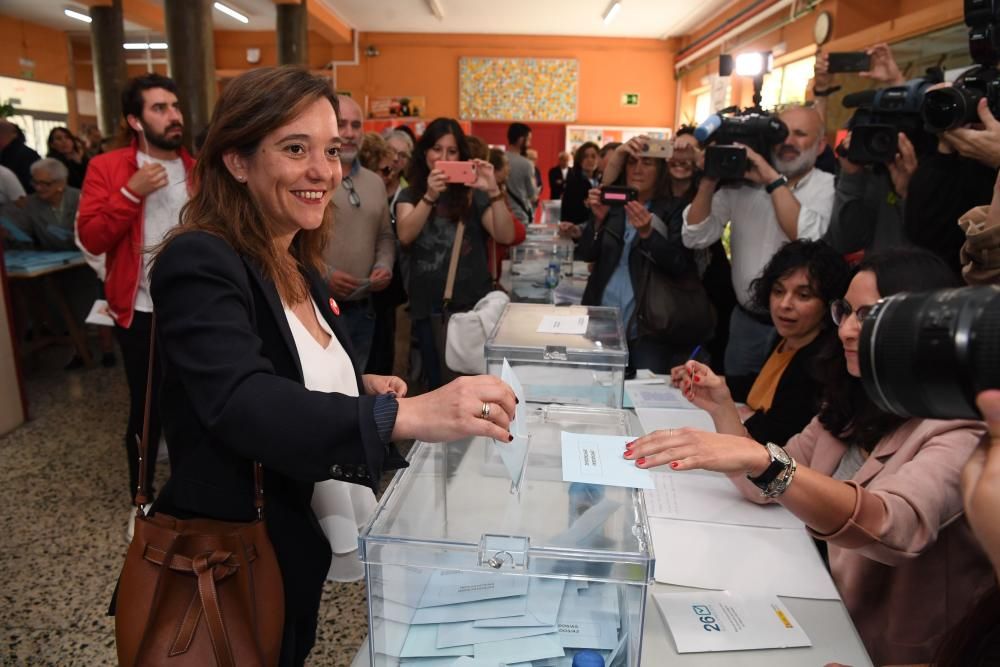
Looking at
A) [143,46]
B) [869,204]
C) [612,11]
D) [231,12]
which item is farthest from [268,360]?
[143,46]

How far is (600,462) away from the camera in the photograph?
114 centimetres

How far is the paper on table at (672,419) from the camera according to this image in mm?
1913

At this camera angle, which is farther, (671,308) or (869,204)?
(671,308)

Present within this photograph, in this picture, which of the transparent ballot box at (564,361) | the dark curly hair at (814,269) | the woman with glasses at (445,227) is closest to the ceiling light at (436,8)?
the woman with glasses at (445,227)

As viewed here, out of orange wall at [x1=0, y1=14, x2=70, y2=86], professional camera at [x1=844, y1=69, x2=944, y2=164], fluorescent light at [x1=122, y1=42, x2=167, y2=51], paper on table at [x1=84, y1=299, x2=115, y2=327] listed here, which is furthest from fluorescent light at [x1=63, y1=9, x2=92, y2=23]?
professional camera at [x1=844, y1=69, x2=944, y2=164]

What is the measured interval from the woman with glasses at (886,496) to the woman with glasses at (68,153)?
6.50m

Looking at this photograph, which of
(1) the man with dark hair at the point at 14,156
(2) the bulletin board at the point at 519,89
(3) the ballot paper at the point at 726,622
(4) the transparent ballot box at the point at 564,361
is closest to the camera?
(3) the ballot paper at the point at 726,622

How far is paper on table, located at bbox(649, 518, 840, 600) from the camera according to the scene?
1252 millimetres

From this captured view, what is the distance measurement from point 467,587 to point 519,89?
1258 cm

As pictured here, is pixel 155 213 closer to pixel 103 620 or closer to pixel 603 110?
pixel 103 620

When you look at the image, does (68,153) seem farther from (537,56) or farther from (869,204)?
(537,56)

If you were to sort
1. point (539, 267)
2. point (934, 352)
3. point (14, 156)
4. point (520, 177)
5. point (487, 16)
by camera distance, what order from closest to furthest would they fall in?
point (934, 352), point (539, 267), point (14, 156), point (520, 177), point (487, 16)

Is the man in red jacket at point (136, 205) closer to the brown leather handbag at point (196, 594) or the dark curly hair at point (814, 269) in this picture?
the brown leather handbag at point (196, 594)

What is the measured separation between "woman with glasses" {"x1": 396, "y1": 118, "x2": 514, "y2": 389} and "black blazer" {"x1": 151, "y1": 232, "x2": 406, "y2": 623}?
1.96 m
